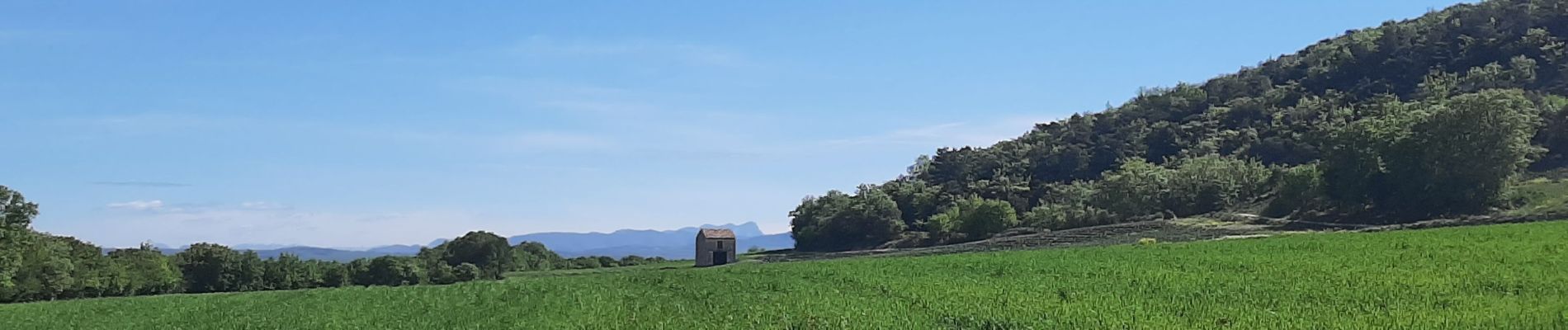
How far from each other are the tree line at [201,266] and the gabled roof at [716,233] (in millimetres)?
12444

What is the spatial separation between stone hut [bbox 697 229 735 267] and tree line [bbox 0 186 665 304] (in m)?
13.0

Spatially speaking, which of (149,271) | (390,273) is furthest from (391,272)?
(149,271)

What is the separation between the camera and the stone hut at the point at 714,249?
91.9 m

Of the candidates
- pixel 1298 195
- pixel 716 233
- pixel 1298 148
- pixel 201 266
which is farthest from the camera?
pixel 1298 148

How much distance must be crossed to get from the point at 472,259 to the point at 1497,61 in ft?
398

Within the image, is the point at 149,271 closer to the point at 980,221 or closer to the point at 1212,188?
the point at 980,221

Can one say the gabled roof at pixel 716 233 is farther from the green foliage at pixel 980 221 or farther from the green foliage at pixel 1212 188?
the green foliage at pixel 1212 188

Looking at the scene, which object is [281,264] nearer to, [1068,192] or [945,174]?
[1068,192]

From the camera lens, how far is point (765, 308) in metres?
23.1

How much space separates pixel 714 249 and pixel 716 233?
2470 mm

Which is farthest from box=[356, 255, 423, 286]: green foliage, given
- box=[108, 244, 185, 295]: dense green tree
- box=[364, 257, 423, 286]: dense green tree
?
box=[108, 244, 185, 295]: dense green tree

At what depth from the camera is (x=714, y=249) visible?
302 ft

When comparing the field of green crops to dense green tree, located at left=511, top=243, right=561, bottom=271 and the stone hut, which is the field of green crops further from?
dense green tree, located at left=511, top=243, right=561, bottom=271

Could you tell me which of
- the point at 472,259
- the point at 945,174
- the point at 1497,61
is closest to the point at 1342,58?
the point at 1497,61
